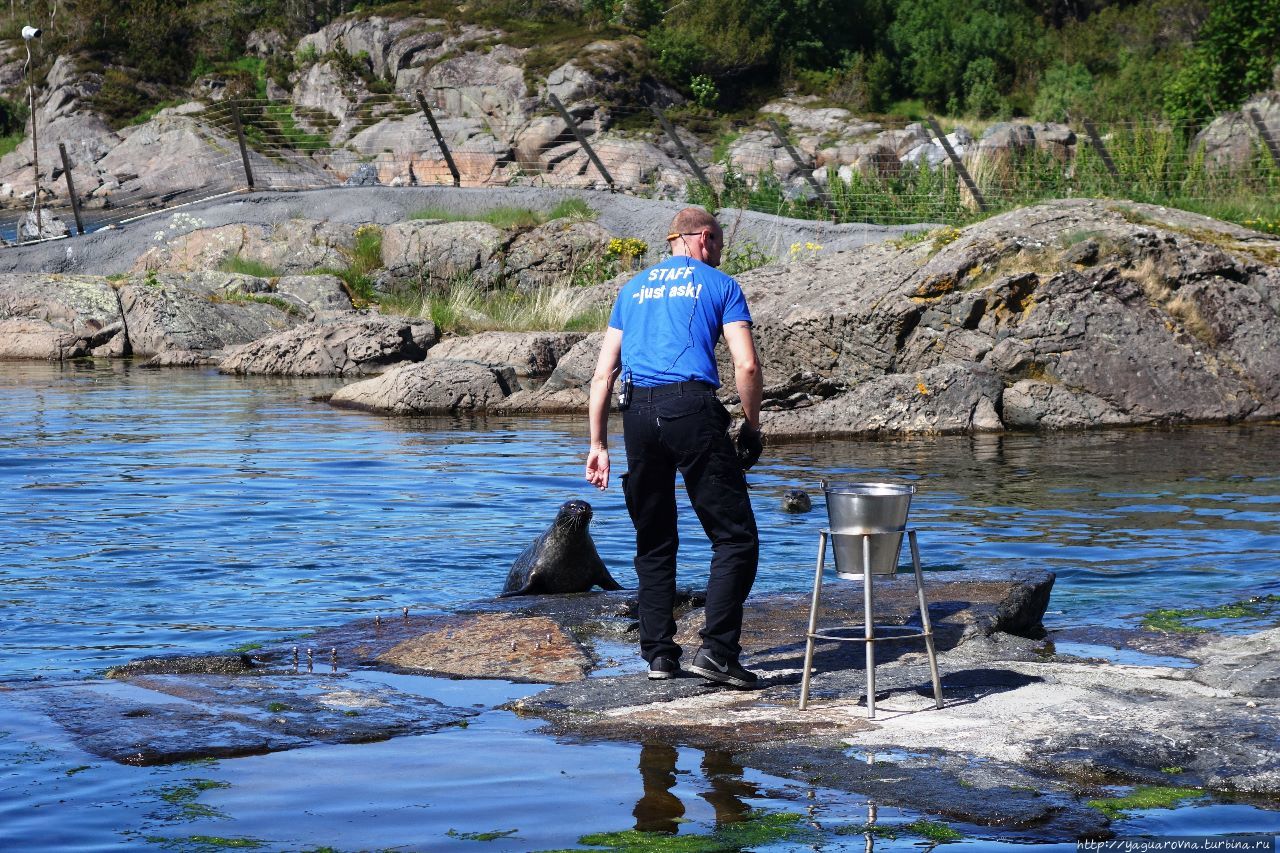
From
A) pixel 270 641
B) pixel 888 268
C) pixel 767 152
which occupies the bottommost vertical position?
pixel 270 641

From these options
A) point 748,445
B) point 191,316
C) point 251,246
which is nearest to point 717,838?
point 748,445

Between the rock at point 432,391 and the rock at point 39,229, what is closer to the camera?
the rock at point 432,391

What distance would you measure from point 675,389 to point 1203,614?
3405 mm

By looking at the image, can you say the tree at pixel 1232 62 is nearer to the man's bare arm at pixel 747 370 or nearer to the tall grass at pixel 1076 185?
the tall grass at pixel 1076 185

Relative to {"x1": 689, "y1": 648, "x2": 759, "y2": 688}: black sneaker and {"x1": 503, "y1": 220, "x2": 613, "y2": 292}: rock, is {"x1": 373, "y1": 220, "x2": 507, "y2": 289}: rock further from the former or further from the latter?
{"x1": 689, "y1": 648, "x2": 759, "y2": 688}: black sneaker

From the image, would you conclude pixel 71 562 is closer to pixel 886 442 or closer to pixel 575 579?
pixel 575 579

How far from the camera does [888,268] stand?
661 inches

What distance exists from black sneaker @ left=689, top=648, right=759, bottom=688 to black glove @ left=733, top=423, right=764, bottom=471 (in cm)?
78

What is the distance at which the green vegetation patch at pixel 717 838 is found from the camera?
4395mm

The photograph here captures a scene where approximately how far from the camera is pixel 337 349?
21.5 metres

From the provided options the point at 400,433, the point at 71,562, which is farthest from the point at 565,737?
the point at 400,433

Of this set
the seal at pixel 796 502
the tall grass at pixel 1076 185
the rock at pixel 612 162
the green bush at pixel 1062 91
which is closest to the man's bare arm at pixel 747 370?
the seal at pixel 796 502

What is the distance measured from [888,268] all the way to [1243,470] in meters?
5.18

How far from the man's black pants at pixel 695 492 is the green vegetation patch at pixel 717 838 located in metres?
1.52
